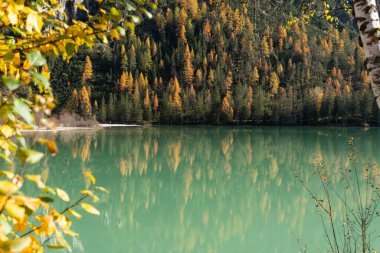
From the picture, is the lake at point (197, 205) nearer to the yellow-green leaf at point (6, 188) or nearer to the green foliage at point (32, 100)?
the green foliage at point (32, 100)

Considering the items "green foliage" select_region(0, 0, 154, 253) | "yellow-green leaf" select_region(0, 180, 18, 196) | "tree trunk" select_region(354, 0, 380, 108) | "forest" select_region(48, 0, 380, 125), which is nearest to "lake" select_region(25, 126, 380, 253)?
"tree trunk" select_region(354, 0, 380, 108)

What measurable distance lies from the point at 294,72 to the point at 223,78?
2141 centimetres

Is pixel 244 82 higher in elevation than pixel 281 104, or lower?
higher

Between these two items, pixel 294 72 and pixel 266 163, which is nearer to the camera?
pixel 266 163

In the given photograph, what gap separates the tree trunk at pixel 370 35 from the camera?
2.39 m

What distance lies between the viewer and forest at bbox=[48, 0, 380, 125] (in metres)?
87.8

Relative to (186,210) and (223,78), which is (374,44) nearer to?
(186,210)

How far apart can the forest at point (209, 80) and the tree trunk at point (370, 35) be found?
252 feet

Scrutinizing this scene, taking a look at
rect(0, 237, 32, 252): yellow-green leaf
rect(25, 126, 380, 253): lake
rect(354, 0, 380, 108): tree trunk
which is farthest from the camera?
rect(25, 126, 380, 253): lake

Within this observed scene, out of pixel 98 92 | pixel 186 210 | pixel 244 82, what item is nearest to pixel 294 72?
pixel 244 82

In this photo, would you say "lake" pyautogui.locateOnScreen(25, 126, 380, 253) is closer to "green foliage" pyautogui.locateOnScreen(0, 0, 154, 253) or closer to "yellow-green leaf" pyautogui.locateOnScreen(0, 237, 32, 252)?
"green foliage" pyautogui.locateOnScreen(0, 0, 154, 253)

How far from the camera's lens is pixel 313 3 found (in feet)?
11.4

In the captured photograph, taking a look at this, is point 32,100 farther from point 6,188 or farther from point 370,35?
point 370,35

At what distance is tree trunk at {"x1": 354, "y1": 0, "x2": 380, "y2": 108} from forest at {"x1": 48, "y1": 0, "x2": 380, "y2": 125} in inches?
3030
